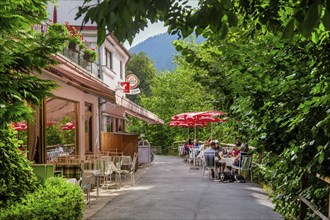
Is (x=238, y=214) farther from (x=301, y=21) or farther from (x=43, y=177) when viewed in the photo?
(x=301, y=21)

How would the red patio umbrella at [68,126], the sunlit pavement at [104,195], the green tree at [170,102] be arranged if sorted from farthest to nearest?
the green tree at [170,102] < the red patio umbrella at [68,126] < the sunlit pavement at [104,195]

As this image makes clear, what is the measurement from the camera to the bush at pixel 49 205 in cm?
623

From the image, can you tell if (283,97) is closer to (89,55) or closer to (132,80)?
(89,55)

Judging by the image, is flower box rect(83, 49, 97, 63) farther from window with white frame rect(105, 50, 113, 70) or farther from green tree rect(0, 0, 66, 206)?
green tree rect(0, 0, 66, 206)

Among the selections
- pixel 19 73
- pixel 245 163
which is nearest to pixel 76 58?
pixel 245 163

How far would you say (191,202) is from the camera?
35.8 ft

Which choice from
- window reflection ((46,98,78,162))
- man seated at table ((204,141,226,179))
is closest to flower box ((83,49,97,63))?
window reflection ((46,98,78,162))

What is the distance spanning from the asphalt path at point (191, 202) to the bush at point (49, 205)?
1.60m

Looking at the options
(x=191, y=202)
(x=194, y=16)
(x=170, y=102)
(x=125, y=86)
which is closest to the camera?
(x=194, y=16)

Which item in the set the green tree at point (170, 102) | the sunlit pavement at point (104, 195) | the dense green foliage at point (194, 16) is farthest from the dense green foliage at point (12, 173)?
the green tree at point (170, 102)

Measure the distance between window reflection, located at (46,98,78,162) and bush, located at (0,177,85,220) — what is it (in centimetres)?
699

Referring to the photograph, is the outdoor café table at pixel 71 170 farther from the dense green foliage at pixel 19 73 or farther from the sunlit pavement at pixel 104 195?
the dense green foliage at pixel 19 73

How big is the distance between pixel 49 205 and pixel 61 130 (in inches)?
413

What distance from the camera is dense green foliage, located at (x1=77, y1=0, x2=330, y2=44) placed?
72.8 inches
